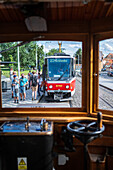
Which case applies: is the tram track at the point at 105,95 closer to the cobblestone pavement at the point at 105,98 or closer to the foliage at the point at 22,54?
the cobblestone pavement at the point at 105,98

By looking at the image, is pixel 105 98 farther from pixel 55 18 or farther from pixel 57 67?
pixel 57 67

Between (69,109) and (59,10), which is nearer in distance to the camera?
(59,10)

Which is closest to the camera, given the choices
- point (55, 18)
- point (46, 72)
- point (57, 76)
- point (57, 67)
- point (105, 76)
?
point (55, 18)

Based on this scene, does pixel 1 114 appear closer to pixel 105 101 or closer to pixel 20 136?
pixel 20 136

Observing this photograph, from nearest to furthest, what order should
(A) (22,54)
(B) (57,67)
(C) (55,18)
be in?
(C) (55,18) < (A) (22,54) < (B) (57,67)

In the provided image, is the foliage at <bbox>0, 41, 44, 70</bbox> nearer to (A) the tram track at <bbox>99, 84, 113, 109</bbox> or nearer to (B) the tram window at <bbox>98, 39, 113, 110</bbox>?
(B) the tram window at <bbox>98, 39, 113, 110</bbox>

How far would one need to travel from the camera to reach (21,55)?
3.28m

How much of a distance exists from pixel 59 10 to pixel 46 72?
4.59m

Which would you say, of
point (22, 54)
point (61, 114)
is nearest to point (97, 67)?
point (61, 114)

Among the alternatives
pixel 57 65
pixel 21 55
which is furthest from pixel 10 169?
pixel 57 65

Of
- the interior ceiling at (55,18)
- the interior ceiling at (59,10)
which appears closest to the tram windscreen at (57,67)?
the interior ceiling at (55,18)

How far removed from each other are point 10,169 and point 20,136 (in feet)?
1.47

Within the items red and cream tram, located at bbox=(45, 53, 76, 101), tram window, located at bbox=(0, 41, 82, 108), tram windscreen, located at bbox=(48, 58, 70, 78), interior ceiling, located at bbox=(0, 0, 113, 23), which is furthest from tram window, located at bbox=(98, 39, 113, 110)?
tram windscreen, located at bbox=(48, 58, 70, 78)

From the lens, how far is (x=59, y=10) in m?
2.45
